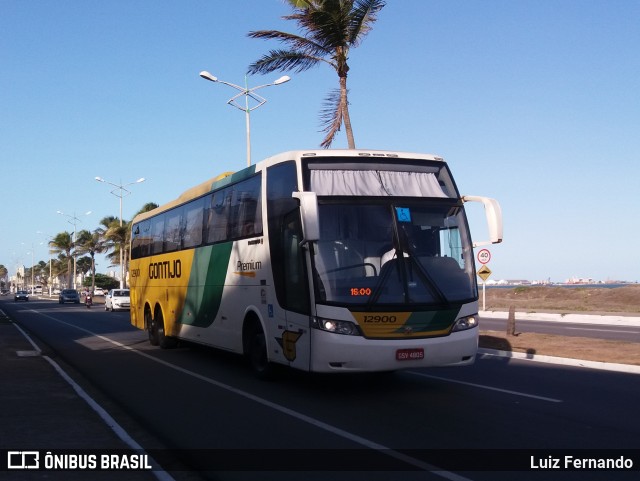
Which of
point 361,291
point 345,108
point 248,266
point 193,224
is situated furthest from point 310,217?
point 345,108

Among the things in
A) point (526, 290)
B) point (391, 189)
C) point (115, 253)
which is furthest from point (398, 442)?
point (115, 253)

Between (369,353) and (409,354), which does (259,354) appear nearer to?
(369,353)

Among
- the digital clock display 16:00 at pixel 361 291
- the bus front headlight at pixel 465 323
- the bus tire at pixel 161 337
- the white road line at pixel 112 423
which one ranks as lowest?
the white road line at pixel 112 423

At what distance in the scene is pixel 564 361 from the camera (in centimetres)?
1538

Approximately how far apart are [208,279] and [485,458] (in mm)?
9168

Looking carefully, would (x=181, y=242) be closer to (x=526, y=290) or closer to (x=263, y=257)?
(x=263, y=257)

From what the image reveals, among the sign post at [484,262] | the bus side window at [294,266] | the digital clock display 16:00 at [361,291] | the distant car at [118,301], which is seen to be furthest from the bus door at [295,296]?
the distant car at [118,301]

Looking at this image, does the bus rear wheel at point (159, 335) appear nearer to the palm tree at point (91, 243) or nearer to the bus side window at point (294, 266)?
the bus side window at point (294, 266)

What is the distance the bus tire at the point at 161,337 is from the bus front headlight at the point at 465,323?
10.4m

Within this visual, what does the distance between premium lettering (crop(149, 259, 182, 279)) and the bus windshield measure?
7.85 m

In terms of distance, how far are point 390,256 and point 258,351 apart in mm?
3765

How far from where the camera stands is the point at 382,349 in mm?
9898

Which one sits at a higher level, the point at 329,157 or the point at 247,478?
the point at 329,157

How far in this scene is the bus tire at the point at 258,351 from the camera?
12375 mm
